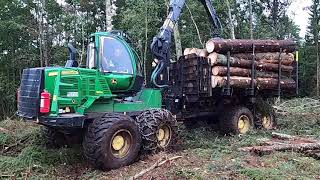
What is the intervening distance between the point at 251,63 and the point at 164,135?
154 inches

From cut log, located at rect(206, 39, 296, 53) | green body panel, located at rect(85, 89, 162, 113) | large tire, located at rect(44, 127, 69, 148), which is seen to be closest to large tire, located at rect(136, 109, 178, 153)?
green body panel, located at rect(85, 89, 162, 113)

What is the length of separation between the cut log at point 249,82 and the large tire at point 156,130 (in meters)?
2.20

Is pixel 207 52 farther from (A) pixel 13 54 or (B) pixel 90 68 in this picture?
(A) pixel 13 54

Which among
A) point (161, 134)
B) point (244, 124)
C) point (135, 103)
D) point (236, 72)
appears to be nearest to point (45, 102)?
point (135, 103)

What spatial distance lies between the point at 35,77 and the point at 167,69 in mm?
4389

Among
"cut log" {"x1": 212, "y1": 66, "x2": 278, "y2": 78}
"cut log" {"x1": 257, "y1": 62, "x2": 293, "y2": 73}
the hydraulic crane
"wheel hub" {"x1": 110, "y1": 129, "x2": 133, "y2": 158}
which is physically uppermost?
"cut log" {"x1": 257, "y1": 62, "x2": 293, "y2": 73}

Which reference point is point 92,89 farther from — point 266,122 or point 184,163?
point 266,122

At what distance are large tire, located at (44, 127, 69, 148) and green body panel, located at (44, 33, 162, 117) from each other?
4.36ft

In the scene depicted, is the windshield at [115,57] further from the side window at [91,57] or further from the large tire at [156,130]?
the large tire at [156,130]

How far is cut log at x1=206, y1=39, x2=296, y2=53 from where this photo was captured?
10.9 meters

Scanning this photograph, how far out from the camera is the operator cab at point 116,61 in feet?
27.9

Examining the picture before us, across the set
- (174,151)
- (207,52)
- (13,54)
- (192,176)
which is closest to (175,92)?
(207,52)

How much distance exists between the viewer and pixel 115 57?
8773 mm

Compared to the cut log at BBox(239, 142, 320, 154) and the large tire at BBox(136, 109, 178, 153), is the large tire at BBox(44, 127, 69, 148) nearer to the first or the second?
Result: the large tire at BBox(136, 109, 178, 153)
